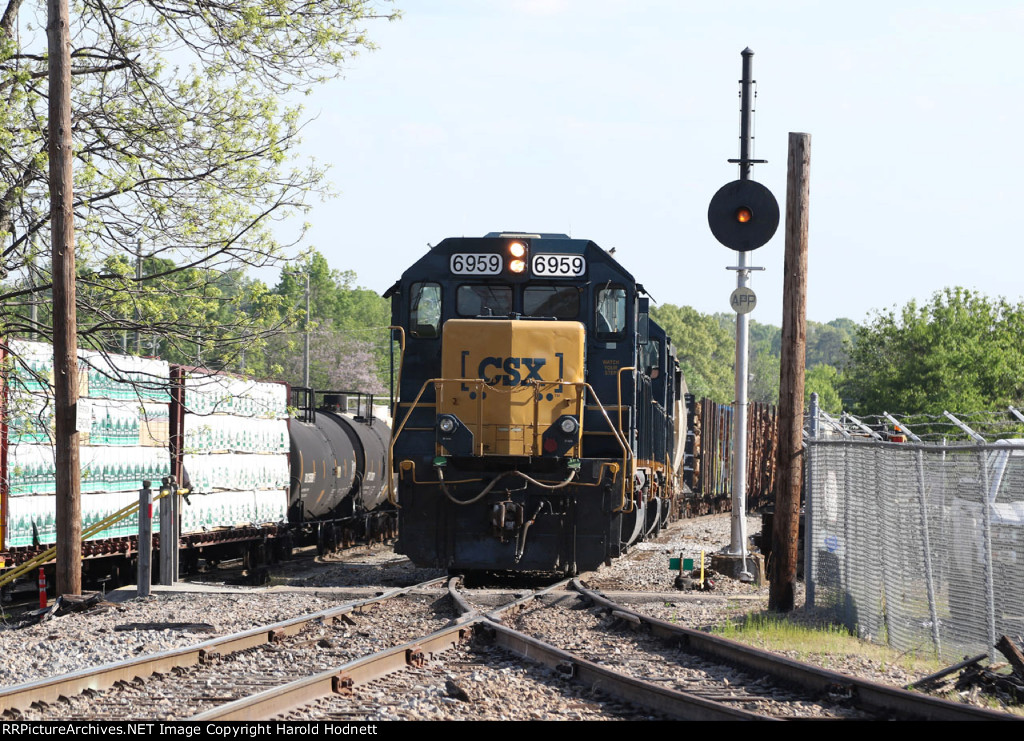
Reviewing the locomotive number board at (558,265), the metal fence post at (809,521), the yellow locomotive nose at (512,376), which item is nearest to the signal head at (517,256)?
the locomotive number board at (558,265)

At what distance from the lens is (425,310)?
1567 cm

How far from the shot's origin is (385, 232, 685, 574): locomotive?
14.7 meters

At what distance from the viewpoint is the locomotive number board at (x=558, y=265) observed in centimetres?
1530

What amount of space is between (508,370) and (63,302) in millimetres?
5145

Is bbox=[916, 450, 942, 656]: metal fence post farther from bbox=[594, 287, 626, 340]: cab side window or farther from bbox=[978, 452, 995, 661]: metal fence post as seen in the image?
bbox=[594, 287, 626, 340]: cab side window

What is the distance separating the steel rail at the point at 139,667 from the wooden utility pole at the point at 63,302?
11.8 feet

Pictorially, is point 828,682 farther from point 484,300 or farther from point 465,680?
point 484,300

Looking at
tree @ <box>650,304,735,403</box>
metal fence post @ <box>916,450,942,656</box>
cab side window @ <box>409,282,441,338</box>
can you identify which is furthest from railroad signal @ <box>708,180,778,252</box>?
tree @ <box>650,304,735,403</box>

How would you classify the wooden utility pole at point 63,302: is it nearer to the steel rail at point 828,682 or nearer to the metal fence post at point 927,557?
the steel rail at point 828,682

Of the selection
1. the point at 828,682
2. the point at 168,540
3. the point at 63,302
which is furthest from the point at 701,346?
the point at 828,682

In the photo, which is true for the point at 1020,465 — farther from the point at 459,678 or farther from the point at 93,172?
the point at 93,172

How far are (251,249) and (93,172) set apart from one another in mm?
1991
